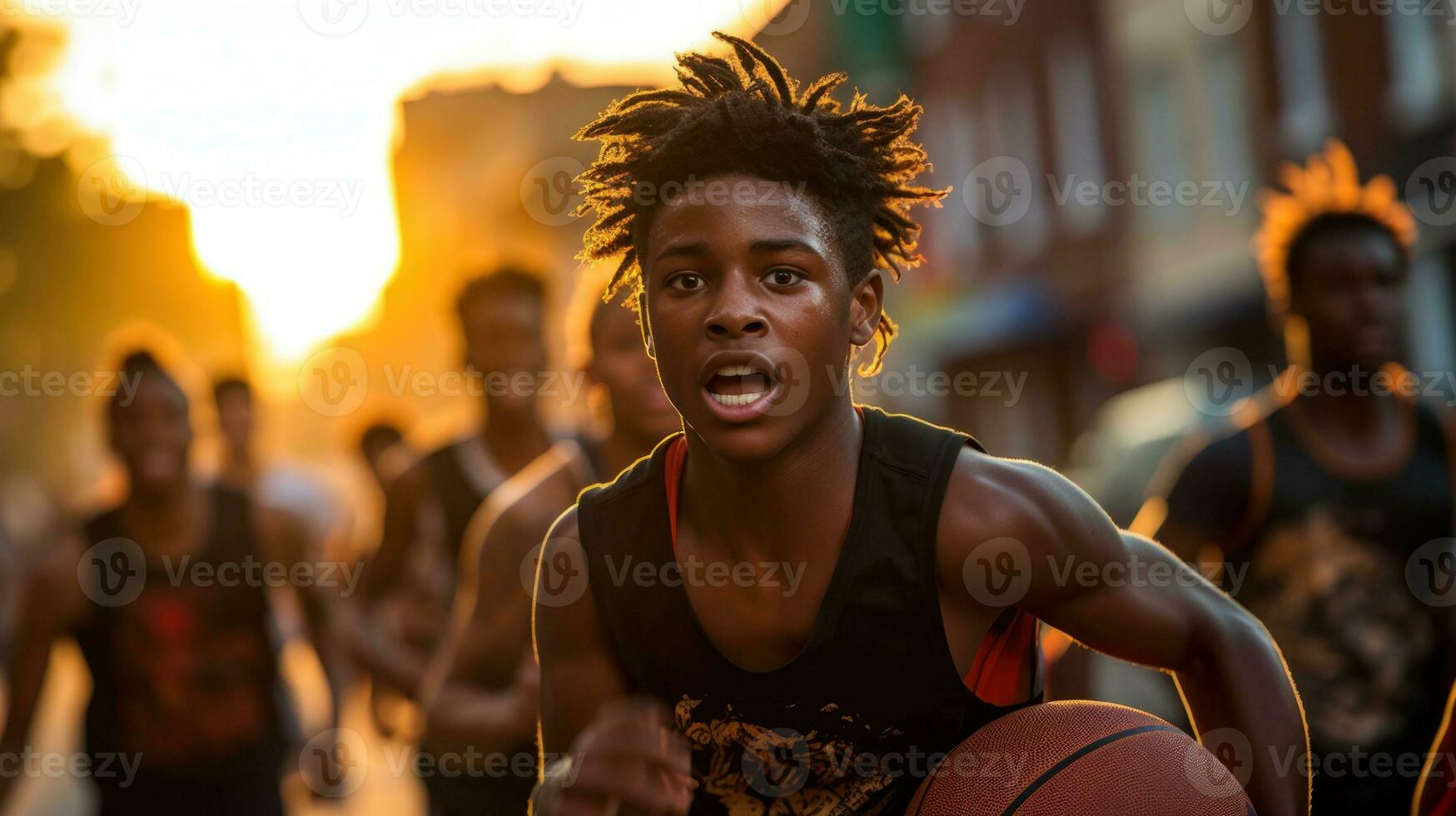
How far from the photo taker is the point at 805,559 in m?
3.47

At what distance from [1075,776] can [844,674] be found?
476 millimetres

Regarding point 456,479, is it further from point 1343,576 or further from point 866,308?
point 866,308

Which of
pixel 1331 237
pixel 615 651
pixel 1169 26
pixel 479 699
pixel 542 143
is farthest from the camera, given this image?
pixel 542 143

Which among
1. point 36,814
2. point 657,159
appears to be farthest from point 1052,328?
point 657,159

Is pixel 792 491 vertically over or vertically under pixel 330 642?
over

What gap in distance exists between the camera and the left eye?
3336mm

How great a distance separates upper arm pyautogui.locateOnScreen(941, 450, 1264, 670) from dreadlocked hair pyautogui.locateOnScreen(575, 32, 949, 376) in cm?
54

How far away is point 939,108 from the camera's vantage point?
3550 cm

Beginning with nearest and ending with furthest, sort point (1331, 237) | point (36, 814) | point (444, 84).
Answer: point (1331, 237) → point (36, 814) → point (444, 84)

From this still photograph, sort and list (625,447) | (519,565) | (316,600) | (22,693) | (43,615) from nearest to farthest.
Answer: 1. (519,565)
2. (625,447)
3. (22,693)
4. (43,615)
5. (316,600)

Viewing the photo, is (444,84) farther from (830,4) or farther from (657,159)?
(657,159)

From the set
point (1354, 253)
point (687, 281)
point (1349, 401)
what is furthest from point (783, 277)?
point (1354, 253)

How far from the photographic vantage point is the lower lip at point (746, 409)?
131 inches

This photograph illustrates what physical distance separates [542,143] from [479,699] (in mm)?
60782
